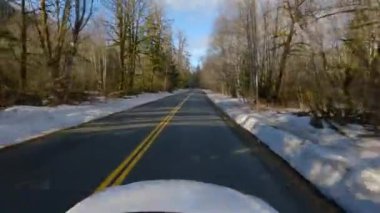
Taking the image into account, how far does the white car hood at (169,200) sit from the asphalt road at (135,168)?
491 cm

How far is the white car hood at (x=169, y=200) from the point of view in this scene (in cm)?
288

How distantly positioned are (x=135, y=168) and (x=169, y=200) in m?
9.00

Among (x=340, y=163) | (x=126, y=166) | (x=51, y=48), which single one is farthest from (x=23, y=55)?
(x=340, y=163)

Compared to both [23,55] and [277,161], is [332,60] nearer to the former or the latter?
[277,161]

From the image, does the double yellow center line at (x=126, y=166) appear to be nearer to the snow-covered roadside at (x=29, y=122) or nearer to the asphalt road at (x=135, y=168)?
the asphalt road at (x=135, y=168)

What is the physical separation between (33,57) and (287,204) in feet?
116

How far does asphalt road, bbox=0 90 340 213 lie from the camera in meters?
8.71

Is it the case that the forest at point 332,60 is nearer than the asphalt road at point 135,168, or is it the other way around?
the asphalt road at point 135,168

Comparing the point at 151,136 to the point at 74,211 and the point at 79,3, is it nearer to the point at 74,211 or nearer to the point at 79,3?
the point at 74,211

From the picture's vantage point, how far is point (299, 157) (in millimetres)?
13172

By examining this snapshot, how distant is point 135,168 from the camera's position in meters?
11.9

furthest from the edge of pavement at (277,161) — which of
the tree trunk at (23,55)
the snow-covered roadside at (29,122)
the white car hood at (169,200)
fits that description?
the tree trunk at (23,55)

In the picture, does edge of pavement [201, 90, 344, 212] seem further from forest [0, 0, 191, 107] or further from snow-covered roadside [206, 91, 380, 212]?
forest [0, 0, 191, 107]

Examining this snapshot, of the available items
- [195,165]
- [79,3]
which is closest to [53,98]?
[79,3]
